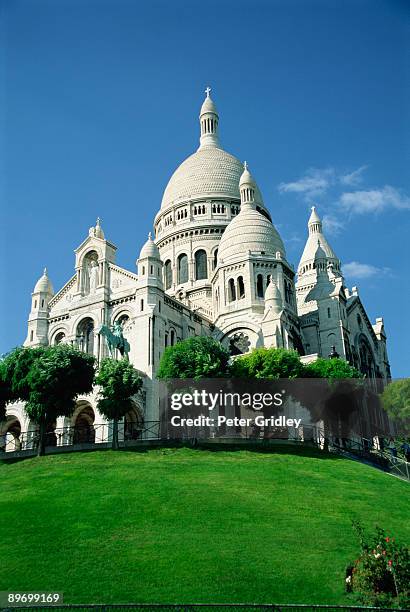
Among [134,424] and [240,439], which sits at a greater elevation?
[134,424]

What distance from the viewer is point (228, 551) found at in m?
25.6

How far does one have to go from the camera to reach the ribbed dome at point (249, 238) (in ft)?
251

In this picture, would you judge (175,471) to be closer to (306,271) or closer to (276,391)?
(276,391)

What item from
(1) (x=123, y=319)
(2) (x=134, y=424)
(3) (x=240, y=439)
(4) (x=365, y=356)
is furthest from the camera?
(4) (x=365, y=356)

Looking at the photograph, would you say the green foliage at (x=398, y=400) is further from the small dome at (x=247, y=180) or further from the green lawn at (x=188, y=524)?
the small dome at (x=247, y=180)

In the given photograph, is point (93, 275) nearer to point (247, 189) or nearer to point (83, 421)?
point (83, 421)

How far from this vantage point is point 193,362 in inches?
2026

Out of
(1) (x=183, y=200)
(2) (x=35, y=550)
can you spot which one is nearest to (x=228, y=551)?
(2) (x=35, y=550)

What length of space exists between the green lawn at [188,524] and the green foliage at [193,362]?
28.7 ft

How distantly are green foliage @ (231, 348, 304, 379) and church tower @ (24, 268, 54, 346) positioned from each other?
79.4 feet

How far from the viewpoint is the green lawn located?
2283cm

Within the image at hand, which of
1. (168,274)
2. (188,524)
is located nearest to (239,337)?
(168,274)

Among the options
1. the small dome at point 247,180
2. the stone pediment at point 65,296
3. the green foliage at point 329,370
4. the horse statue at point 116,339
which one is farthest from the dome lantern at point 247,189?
the horse statue at point 116,339

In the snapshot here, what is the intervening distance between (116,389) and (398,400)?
19.8 meters
